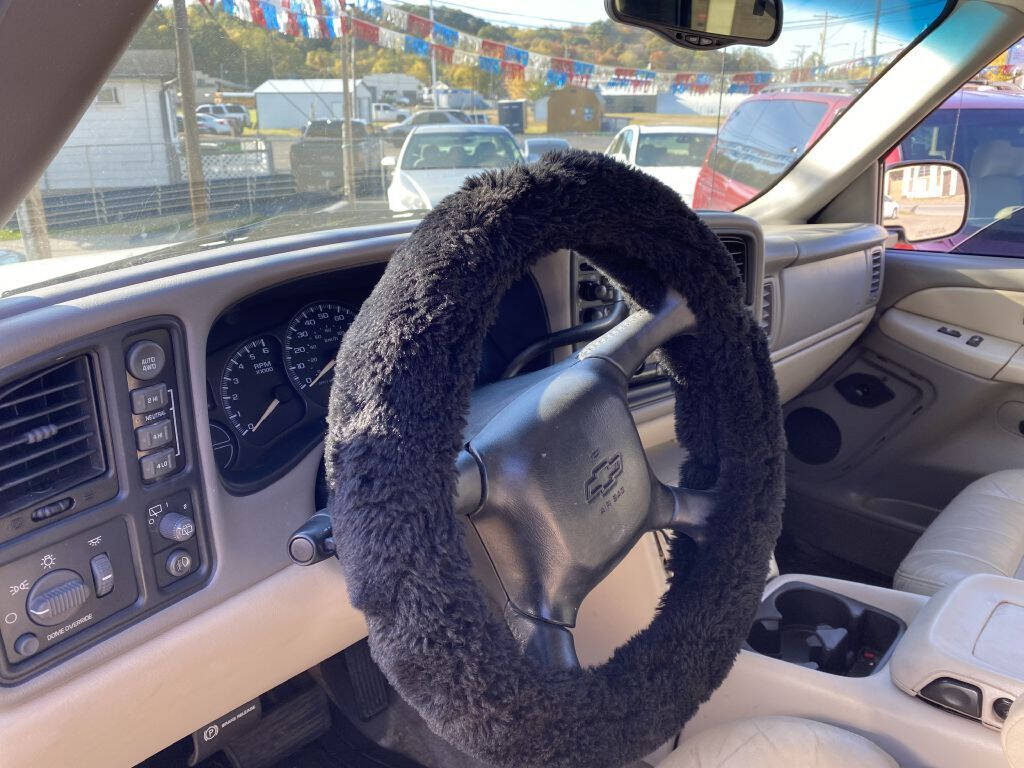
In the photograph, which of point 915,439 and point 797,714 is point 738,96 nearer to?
point 915,439

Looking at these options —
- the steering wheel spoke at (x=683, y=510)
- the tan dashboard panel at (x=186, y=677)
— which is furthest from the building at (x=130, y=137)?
the steering wheel spoke at (x=683, y=510)

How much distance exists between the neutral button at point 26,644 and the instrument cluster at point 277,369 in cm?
32

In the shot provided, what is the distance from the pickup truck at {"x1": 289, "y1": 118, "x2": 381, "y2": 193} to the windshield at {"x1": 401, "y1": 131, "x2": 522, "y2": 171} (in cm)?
20

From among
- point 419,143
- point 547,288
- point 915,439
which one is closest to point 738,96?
point 915,439

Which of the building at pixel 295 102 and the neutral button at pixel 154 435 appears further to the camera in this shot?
the building at pixel 295 102

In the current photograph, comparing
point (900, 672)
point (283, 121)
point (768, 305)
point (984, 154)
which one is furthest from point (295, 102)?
point (984, 154)

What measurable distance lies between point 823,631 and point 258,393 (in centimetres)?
114

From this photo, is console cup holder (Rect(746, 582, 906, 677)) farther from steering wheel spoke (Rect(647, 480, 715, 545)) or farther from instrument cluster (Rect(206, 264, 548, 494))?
instrument cluster (Rect(206, 264, 548, 494))

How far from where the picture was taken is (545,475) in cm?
99

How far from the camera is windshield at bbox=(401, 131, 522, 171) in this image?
200 centimetres

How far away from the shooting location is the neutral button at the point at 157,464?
1166 millimetres

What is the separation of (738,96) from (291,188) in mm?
2636

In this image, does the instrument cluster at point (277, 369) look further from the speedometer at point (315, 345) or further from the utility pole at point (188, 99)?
the utility pole at point (188, 99)

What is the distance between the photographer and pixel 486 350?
152cm
